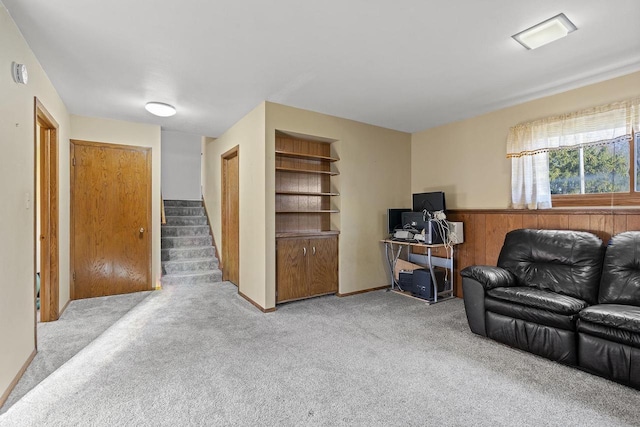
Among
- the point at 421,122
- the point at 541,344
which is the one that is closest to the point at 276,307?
the point at 541,344

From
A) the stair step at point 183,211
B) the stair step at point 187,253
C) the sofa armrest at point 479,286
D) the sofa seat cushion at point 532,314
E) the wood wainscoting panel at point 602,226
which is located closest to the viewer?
the sofa seat cushion at point 532,314

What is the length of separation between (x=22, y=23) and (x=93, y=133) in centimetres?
230

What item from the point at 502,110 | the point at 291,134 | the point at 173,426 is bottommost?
the point at 173,426

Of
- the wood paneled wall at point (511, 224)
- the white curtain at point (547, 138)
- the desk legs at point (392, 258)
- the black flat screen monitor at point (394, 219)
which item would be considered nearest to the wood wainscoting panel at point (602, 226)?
the wood paneled wall at point (511, 224)

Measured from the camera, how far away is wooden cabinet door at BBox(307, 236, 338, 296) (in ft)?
13.2

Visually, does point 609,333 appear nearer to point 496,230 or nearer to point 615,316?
point 615,316

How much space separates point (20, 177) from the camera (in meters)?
2.24

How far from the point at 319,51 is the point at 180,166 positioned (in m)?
5.68

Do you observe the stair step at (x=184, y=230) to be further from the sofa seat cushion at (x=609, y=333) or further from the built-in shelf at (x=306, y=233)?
the sofa seat cushion at (x=609, y=333)

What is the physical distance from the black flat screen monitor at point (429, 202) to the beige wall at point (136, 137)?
3.67 meters

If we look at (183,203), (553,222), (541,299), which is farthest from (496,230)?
(183,203)

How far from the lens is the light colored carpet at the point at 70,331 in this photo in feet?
7.14

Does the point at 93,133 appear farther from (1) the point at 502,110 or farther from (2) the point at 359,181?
(1) the point at 502,110

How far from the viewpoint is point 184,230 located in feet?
18.9
